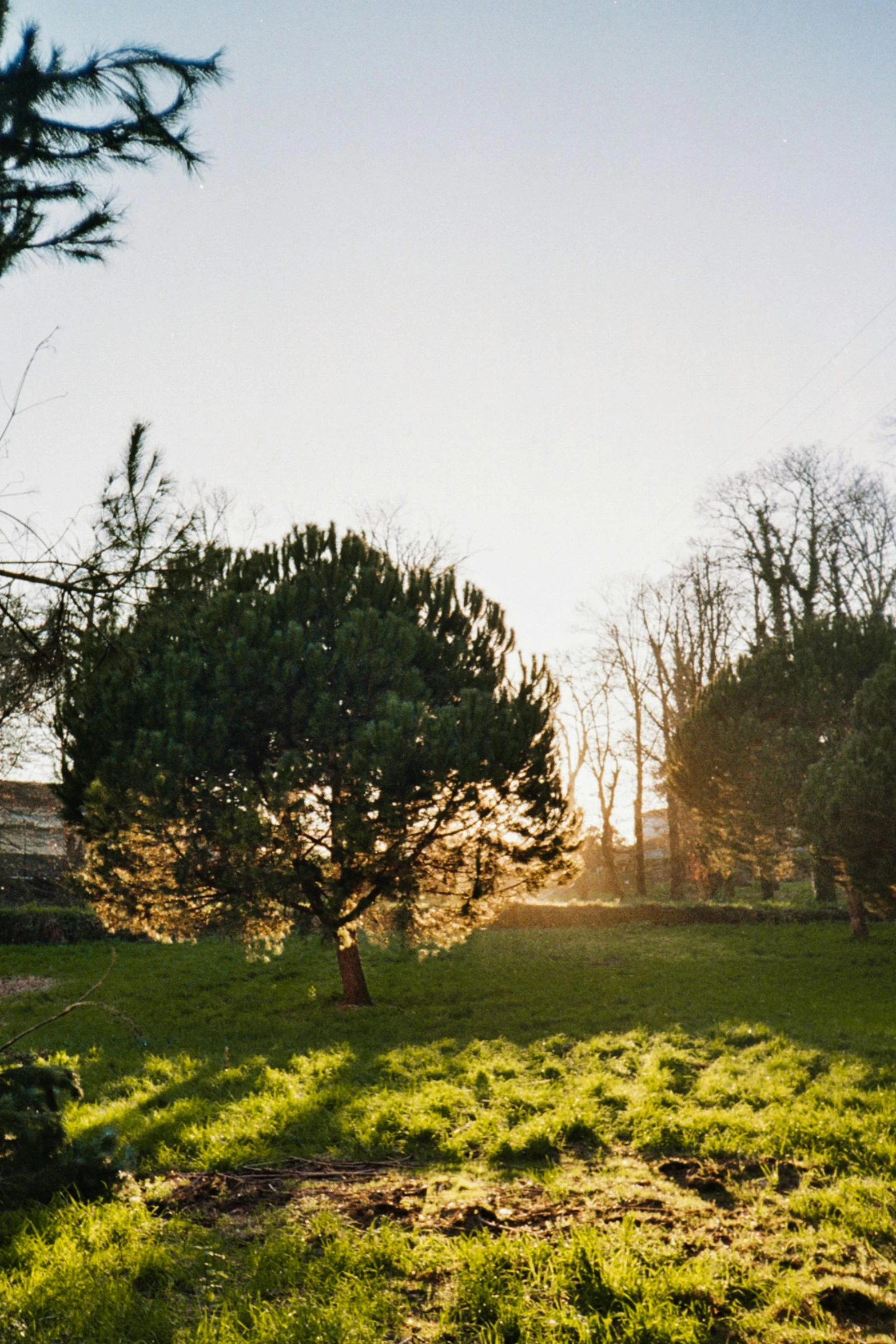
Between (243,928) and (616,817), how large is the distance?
2560 centimetres

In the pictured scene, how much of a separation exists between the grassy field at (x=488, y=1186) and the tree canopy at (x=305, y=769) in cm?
215

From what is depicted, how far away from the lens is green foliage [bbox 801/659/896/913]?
15.6 metres

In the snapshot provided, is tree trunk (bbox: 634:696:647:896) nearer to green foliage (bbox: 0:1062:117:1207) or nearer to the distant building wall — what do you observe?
the distant building wall

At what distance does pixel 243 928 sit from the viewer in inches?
521

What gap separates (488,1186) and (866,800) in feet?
43.0

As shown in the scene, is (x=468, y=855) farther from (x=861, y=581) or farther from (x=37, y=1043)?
(x=861, y=581)

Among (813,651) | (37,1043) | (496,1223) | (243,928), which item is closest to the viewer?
(496,1223)

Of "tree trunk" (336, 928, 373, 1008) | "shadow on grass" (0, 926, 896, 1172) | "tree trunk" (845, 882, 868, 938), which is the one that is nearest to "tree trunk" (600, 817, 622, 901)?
"tree trunk" (845, 882, 868, 938)

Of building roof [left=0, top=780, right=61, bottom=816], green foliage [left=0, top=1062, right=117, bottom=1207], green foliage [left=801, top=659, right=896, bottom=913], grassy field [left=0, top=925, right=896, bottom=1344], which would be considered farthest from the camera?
building roof [left=0, top=780, right=61, bottom=816]

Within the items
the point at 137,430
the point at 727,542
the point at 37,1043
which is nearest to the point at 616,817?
the point at 727,542

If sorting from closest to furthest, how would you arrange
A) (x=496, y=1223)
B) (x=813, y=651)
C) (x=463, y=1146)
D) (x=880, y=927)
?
(x=496, y=1223) → (x=463, y=1146) → (x=813, y=651) → (x=880, y=927)

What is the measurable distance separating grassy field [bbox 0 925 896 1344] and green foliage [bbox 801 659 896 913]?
3.96m

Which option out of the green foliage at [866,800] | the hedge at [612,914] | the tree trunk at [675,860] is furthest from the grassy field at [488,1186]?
the tree trunk at [675,860]

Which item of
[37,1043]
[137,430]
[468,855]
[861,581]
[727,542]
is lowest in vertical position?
[37,1043]
